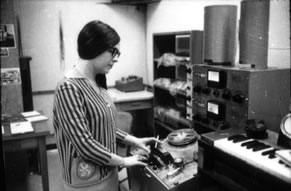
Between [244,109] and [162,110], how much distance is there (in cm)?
175

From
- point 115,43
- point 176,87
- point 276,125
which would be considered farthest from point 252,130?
point 176,87

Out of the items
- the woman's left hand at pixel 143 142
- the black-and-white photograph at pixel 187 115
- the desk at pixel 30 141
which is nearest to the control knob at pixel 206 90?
the black-and-white photograph at pixel 187 115

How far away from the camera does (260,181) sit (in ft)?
2.93

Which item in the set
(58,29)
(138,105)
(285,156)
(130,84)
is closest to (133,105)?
(138,105)

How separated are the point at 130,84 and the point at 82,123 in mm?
2466

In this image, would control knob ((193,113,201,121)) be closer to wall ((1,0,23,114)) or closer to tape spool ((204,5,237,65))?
tape spool ((204,5,237,65))

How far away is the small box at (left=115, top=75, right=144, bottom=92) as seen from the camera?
3500mm

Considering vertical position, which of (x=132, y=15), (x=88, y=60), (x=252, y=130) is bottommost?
(x=252, y=130)

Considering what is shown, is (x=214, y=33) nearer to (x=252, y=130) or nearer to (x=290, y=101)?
(x=290, y=101)

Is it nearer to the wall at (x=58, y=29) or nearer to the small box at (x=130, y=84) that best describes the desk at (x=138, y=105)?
the small box at (x=130, y=84)

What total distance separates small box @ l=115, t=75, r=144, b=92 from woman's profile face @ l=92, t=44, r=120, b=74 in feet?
7.58

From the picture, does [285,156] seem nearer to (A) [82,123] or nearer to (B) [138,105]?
(A) [82,123]

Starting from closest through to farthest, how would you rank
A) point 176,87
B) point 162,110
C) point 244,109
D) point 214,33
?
point 244,109 → point 214,33 → point 176,87 → point 162,110

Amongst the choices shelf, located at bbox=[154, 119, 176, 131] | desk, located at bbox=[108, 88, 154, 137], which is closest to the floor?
shelf, located at bbox=[154, 119, 176, 131]
